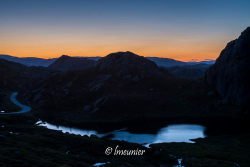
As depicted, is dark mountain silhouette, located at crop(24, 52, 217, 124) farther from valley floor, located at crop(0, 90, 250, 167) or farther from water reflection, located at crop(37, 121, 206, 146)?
valley floor, located at crop(0, 90, 250, 167)

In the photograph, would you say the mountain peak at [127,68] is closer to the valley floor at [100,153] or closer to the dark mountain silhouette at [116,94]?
the dark mountain silhouette at [116,94]

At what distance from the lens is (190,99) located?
144250mm

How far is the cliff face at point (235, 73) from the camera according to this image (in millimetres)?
129450

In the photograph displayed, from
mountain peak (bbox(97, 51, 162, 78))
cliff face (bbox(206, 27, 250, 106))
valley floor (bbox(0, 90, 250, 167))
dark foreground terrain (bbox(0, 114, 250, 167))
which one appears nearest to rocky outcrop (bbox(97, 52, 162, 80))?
mountain peak (bbox(97, 51, 162, 78))

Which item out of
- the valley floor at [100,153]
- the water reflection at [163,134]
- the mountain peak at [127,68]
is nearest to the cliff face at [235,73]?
the water reflection at [163,134]

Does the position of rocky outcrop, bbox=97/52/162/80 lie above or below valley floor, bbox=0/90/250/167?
above

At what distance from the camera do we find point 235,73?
449ft

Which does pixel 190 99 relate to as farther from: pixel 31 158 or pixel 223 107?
pixel 31 158

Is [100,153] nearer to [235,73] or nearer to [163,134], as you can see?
[163,134]

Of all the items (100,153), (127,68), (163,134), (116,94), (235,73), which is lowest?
(163,134)

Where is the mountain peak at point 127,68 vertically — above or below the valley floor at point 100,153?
above

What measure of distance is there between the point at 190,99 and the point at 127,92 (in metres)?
41.8

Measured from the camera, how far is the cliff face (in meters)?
129

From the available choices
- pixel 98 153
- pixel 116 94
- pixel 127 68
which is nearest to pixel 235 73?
pixel 116 94
